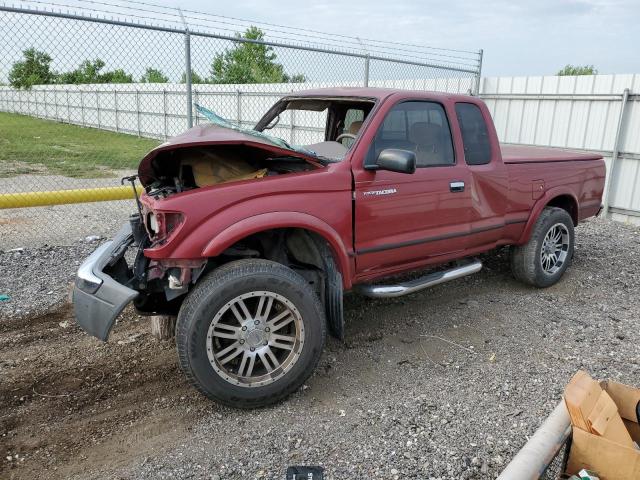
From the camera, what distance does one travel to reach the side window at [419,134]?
397 centimetres

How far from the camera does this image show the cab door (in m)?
3.83

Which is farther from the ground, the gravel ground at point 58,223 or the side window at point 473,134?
the side window at point 473,134

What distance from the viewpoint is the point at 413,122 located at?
13.8ft

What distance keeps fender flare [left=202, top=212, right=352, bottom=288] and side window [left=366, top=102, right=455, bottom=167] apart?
0.66 m

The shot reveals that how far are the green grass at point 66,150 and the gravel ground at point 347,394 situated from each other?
35.4 ft

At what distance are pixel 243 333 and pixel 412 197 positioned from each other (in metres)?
1.71

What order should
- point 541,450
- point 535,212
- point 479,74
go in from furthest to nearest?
point 479,74 < point 535,212 < point 541,450

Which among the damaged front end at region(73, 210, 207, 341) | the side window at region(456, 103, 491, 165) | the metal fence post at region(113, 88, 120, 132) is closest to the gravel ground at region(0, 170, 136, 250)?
the damaged front end at region(73, 210, 207, 341)

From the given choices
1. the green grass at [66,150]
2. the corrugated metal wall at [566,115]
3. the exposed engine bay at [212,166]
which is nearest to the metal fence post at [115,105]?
the green grass at [66,150]

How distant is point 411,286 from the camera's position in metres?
4.10

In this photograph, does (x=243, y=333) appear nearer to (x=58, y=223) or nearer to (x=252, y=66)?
(x=58, y=223)

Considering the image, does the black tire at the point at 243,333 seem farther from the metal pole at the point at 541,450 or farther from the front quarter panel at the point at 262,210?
the metal pole at the point at 541,450

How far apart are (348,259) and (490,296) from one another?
2.36 meters

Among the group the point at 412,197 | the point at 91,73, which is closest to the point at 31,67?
the point at 91,73
